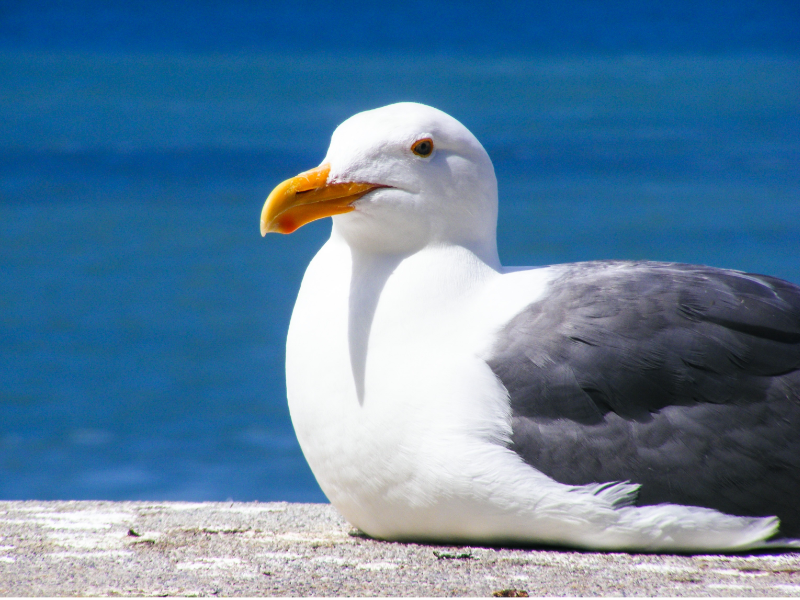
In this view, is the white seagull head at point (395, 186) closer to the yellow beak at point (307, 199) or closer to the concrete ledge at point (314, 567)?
the yellow beak at point (307, 199)

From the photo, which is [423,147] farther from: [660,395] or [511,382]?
[660,395]

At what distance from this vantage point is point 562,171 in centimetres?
1069

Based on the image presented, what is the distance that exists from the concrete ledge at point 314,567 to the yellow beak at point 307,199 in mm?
629

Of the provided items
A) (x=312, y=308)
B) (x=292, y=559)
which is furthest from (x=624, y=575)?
(x=312, y=308)

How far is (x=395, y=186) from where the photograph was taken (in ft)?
6.50

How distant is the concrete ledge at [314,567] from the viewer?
1682 mm

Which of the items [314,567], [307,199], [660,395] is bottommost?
[314,567]

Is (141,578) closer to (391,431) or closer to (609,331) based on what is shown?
(391,431)

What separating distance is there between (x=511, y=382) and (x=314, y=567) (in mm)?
489

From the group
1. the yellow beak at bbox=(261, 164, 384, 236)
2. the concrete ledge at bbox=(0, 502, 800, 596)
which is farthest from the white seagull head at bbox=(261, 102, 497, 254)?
the concrete ledge at bbox=(0, 502, 800, 596)

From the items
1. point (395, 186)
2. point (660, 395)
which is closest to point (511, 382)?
point (660, 395)

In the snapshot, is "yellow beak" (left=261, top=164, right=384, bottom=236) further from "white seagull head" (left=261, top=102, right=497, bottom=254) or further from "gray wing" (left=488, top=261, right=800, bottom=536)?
"gray wing" (left=488, top=261, right=800, bottom=536)

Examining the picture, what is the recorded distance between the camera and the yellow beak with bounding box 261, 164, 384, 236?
76.9 inches

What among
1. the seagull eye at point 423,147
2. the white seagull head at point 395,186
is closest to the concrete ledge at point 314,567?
the white seagull head at point 395,186
